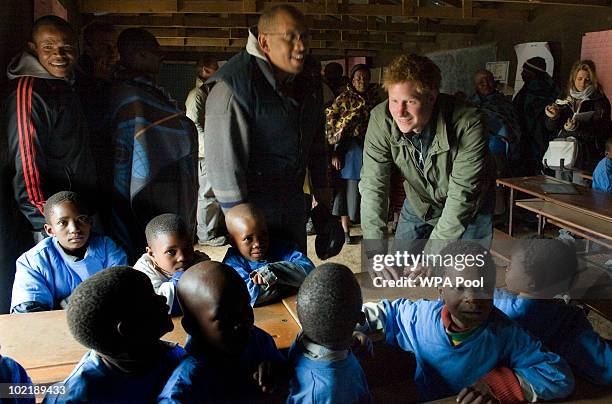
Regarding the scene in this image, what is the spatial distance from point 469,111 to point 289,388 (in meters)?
0.80

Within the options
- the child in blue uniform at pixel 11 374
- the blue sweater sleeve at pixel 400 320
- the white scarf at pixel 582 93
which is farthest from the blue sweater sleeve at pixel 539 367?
the child in blue uniform at pixel 11 374

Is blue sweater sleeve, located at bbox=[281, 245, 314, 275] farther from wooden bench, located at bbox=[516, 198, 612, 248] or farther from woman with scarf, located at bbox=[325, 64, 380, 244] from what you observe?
wooden bench, located at bbox=[516, 198, 612, 248]

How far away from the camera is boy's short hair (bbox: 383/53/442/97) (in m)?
1.26

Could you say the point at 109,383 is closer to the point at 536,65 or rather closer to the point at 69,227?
the point at 69,227

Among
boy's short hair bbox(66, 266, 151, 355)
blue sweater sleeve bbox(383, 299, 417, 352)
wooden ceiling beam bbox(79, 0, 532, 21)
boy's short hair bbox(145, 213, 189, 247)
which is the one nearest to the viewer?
boy's short hair bbox(66, 266, 151, 355)

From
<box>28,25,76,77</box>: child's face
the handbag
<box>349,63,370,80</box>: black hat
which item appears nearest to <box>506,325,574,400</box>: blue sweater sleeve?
the handbag

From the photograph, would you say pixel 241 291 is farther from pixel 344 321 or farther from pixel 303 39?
pixel 303 39

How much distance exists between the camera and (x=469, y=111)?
132 centimetres

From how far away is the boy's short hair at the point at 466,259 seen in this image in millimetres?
1291

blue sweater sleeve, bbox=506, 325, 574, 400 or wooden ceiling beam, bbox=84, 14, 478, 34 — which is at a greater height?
wooden ceiling beam, bbox=84, 14, 478, 34

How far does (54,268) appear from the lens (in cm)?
121

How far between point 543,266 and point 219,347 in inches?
32.6

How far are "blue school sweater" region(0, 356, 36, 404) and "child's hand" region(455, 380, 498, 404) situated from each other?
91 centimetres

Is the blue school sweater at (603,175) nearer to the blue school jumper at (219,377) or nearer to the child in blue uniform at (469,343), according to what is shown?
the child in blue uniform at (469,343)
